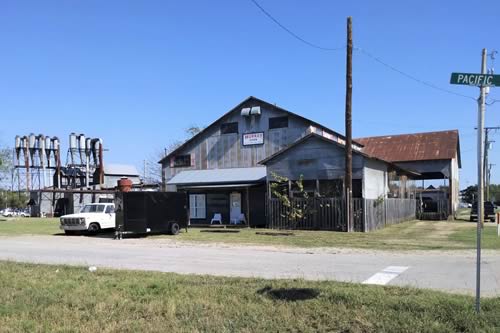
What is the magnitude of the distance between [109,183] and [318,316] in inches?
2514

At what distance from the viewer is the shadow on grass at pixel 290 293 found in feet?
26.2

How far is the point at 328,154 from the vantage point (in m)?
28.6

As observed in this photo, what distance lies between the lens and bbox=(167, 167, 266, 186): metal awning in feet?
111

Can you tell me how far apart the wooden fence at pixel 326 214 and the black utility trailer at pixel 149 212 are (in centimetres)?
544

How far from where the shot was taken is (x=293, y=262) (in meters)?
14.3

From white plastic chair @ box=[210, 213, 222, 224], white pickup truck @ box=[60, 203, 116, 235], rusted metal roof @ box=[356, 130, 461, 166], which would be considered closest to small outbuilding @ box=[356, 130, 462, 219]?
rusted metal roof @ box=[356, 130, 461, 166]

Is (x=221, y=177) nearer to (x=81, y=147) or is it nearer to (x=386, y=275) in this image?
(x=386, y=275)

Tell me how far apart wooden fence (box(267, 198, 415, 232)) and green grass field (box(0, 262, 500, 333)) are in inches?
717

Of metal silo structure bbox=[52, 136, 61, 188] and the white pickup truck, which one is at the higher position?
metal silo structure bbox=[52, 136, 61, 188]

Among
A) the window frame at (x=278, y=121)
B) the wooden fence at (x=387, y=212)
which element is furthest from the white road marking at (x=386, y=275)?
the window frame at (x=278, y=121)

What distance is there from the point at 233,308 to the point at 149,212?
18.3 metres

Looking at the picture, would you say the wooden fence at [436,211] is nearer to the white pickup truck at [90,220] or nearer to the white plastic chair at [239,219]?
the white plastic chair at [239,219]

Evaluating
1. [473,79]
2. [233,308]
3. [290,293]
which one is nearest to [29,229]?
[290,293]

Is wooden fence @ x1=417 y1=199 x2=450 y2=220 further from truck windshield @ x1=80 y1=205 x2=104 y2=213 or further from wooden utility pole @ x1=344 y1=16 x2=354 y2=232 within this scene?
truck windshield @ x1=80 y1=205 x2=104 y2=213
